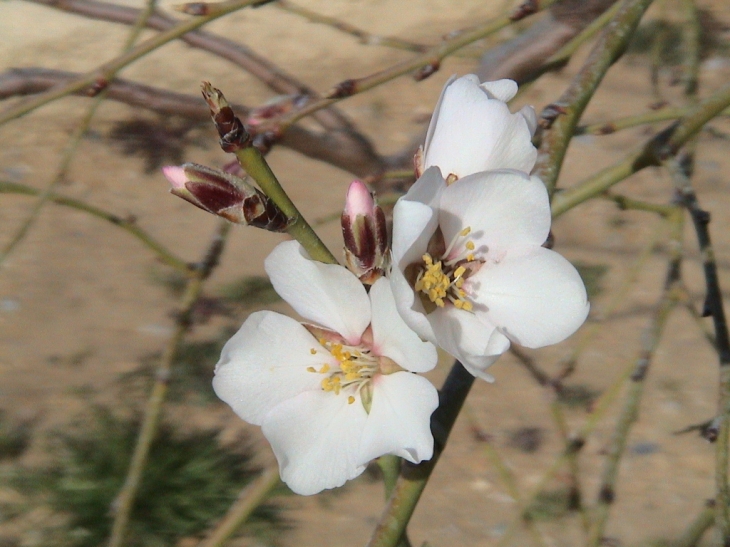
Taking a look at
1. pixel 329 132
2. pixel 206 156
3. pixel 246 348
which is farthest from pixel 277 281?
pixel 206 156

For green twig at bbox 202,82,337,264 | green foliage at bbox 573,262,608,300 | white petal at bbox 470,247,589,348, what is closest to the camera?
green twig at bbox 202,82,337,264

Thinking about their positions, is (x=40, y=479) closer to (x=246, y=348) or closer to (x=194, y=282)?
(x=194, y=282)

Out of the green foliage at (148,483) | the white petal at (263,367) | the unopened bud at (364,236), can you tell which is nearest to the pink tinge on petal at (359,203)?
the unopened bud at (364,236)

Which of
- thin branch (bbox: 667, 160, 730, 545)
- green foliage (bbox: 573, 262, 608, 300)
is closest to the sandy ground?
green foliage (bbox: 573, 262, 608, 300)

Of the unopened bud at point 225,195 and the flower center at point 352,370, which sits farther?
the flower center at point 352,370

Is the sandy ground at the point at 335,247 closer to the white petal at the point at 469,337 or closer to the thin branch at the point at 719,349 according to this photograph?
the thin branch at the point at 719,349

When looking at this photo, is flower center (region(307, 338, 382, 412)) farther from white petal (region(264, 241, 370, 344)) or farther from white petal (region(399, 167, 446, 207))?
white petal (region(399, 167, 446, 207))

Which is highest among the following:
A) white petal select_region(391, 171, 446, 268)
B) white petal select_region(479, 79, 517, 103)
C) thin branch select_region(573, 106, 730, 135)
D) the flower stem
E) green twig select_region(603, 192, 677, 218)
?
white petal select_region(479, 79, 517, 103)
